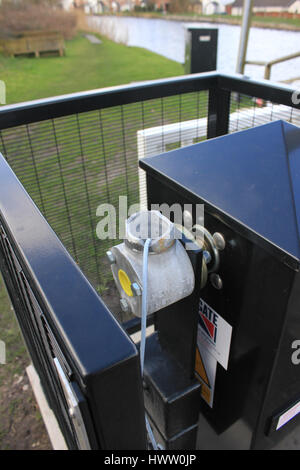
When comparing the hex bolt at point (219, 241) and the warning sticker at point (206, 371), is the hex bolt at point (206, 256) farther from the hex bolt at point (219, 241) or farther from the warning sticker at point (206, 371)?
the warning sticker at point (206, 371)

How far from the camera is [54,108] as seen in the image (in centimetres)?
155

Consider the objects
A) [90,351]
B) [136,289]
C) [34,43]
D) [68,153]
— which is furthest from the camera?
[34,43]

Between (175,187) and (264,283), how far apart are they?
40 centimetres

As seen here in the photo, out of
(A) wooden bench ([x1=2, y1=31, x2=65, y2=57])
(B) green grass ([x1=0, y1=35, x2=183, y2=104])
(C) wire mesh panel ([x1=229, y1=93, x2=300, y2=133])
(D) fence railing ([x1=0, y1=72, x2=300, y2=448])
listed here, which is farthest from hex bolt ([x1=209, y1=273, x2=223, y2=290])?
(A) wooden bench ([x1=2, y1=31, x2=65, y2=57])

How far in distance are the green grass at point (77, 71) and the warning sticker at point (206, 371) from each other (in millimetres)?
7267

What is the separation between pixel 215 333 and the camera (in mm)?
1214

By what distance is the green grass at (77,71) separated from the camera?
9.09 metres

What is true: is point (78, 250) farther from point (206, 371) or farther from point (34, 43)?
point (34, 43)

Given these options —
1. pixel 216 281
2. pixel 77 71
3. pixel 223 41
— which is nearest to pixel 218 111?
pixel 216 281

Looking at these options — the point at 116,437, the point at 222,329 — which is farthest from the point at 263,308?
the point at 116,437

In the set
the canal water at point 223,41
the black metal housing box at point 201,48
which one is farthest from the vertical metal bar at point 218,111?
the black metal housing box at point 201,48

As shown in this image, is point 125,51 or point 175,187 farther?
point 125,51

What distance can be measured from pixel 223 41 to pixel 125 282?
49.7 ft

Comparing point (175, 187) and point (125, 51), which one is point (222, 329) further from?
point (125, 51)
